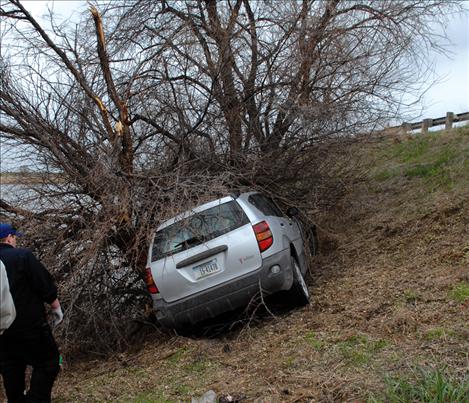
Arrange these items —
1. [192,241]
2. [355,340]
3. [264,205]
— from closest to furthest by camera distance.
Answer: [355,340], [192,241], [264,205]

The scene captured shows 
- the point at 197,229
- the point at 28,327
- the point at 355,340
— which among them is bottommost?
the point at 355,340

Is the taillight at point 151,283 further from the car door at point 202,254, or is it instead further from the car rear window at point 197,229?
the car rear window at point 197,229

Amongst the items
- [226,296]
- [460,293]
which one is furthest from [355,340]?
[226,296]

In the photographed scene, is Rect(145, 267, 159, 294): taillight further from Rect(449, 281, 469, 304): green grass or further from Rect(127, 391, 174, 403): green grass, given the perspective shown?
Rect(449, 281, 469, 304): green grass

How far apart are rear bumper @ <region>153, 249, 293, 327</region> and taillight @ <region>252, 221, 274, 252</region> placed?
145mm

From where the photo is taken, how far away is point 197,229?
23.9ft

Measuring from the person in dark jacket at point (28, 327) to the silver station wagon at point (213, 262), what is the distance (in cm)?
205

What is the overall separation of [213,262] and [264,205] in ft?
4.93

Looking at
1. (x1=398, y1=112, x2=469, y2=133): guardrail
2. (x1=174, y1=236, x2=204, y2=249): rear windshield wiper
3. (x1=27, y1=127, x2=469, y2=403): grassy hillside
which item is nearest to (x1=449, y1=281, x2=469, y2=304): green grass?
(x1=27, y1=127, x2=469, y2=403): grassy hillside

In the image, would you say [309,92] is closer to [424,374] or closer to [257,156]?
[257,156]

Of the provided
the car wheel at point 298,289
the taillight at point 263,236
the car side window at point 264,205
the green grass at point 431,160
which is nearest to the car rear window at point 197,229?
the taillight at point 263,236

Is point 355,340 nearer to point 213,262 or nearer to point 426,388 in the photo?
point 426,388

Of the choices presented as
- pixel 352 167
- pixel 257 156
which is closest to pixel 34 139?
pixel 257 156

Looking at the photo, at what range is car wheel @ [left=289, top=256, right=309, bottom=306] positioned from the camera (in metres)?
7.72
